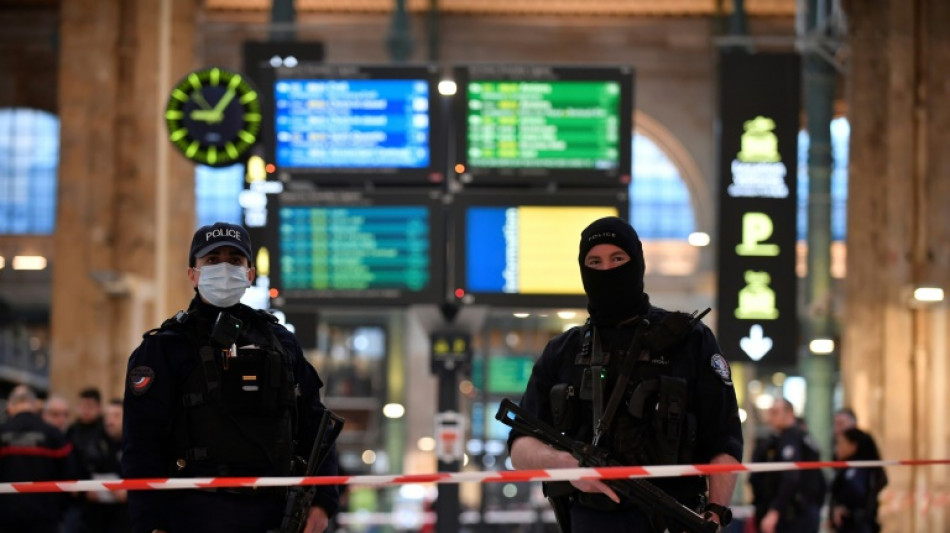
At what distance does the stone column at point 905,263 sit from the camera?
65.2 feet

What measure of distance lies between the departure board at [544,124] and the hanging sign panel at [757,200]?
2577 mm

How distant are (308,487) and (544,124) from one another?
7.86 meters

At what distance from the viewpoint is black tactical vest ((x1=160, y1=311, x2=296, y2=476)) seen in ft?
16.6

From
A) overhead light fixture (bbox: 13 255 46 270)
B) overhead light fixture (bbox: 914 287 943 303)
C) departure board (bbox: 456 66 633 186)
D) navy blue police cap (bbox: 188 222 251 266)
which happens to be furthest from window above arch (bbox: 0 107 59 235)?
navy blue police cap (bbox: 188 222 251 266)

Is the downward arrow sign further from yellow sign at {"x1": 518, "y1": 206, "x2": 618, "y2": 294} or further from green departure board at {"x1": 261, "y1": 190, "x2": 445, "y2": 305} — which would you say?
green departure board at {"x1": 261, "y1": 190, "x2": 445, "y2": 305}

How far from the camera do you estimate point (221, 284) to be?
17.0ft

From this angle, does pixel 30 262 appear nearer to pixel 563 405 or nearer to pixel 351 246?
pixel 351 246

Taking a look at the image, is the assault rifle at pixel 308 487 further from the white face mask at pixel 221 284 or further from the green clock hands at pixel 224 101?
the green clock hands at pixel 224 101

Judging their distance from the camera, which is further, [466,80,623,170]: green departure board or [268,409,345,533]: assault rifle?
[466,80,623,170]: green departure board

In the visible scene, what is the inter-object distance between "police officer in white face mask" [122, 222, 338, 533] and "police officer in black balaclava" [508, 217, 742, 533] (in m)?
0.81

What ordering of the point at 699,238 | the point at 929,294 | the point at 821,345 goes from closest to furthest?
the point at 929,294
the point at 821,345
the point at 699,238

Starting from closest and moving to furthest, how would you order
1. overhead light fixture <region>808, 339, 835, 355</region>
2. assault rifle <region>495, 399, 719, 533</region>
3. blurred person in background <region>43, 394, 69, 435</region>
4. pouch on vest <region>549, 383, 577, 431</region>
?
assault rifle <region>495, 399, 719, 533</region> → pouch on vest <region>549, 383, 577, 431</region> → blurred person in background <region>43, 394, 69, 435</region> → overhead light fixture <region>808, 339, 835, 355</region>

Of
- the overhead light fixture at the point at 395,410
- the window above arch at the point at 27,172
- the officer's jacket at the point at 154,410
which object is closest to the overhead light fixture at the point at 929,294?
the officer's jacket at the point at 154,410

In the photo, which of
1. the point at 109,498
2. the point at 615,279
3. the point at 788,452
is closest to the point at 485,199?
the point at 788,452
